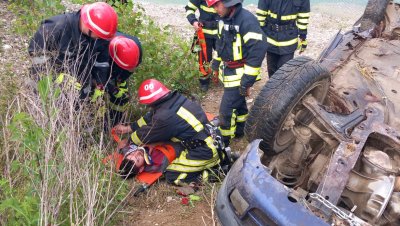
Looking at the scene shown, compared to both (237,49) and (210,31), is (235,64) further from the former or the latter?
(210,31)

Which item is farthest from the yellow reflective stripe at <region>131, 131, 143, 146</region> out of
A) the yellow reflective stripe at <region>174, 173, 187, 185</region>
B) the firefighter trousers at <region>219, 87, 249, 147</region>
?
the firefighter trousers at <region>219, 87, 249, 147</region>

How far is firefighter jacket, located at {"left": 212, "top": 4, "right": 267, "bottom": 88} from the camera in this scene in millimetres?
4254

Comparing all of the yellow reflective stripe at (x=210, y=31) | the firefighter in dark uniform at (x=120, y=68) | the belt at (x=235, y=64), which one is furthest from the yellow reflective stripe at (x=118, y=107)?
the yellow reflective stripe at (x=210, y=31)

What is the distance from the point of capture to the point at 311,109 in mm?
3121

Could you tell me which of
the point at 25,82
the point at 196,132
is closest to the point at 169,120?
the point at 196,132

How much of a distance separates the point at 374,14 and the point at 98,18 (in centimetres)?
304

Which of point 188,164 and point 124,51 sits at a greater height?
point 124,51

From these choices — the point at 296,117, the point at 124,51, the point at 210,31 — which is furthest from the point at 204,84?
the point at 296,117

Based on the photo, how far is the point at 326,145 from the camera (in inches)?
124

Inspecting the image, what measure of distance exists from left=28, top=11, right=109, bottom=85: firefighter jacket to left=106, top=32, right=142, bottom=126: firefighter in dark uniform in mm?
122

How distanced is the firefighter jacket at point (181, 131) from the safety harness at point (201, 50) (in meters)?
1.75

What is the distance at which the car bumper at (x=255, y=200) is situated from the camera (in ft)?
7.36

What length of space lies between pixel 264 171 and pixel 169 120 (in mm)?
1661

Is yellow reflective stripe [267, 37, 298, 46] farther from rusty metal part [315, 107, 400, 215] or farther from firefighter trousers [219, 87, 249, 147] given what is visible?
rusty metal part [315, 107, 400, 215]
